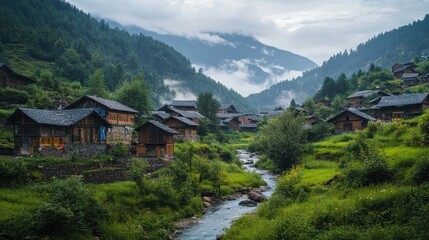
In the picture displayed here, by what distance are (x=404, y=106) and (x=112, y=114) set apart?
51.3 metres

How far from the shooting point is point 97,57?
445ft

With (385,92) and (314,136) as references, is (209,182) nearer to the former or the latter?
(314,136)

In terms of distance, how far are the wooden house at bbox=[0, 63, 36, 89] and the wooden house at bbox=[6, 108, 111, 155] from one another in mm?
28856

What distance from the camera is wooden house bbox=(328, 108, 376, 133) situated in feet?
209

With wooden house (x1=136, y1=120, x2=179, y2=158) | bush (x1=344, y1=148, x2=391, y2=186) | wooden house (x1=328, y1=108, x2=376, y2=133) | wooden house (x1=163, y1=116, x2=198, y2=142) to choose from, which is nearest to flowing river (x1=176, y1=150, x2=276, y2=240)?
bush (x1=344, y1=148, x2=391, y2=186)

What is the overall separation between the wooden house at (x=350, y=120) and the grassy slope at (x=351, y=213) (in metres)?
36.8

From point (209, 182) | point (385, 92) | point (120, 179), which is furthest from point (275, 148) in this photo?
point (385, 92)

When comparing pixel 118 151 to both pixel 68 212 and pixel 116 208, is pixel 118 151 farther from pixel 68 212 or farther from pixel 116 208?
pixel 68 212

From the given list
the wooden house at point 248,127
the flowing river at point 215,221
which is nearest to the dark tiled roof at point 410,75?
the wooden house at point 248,127

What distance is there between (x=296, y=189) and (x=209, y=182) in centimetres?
1463

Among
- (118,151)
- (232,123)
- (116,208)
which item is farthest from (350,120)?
(232,123)

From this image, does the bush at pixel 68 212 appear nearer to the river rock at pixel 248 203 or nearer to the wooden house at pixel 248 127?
the river rock at pixel 248 203

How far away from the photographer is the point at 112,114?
5619cm

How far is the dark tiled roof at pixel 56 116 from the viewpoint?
38.5 m
